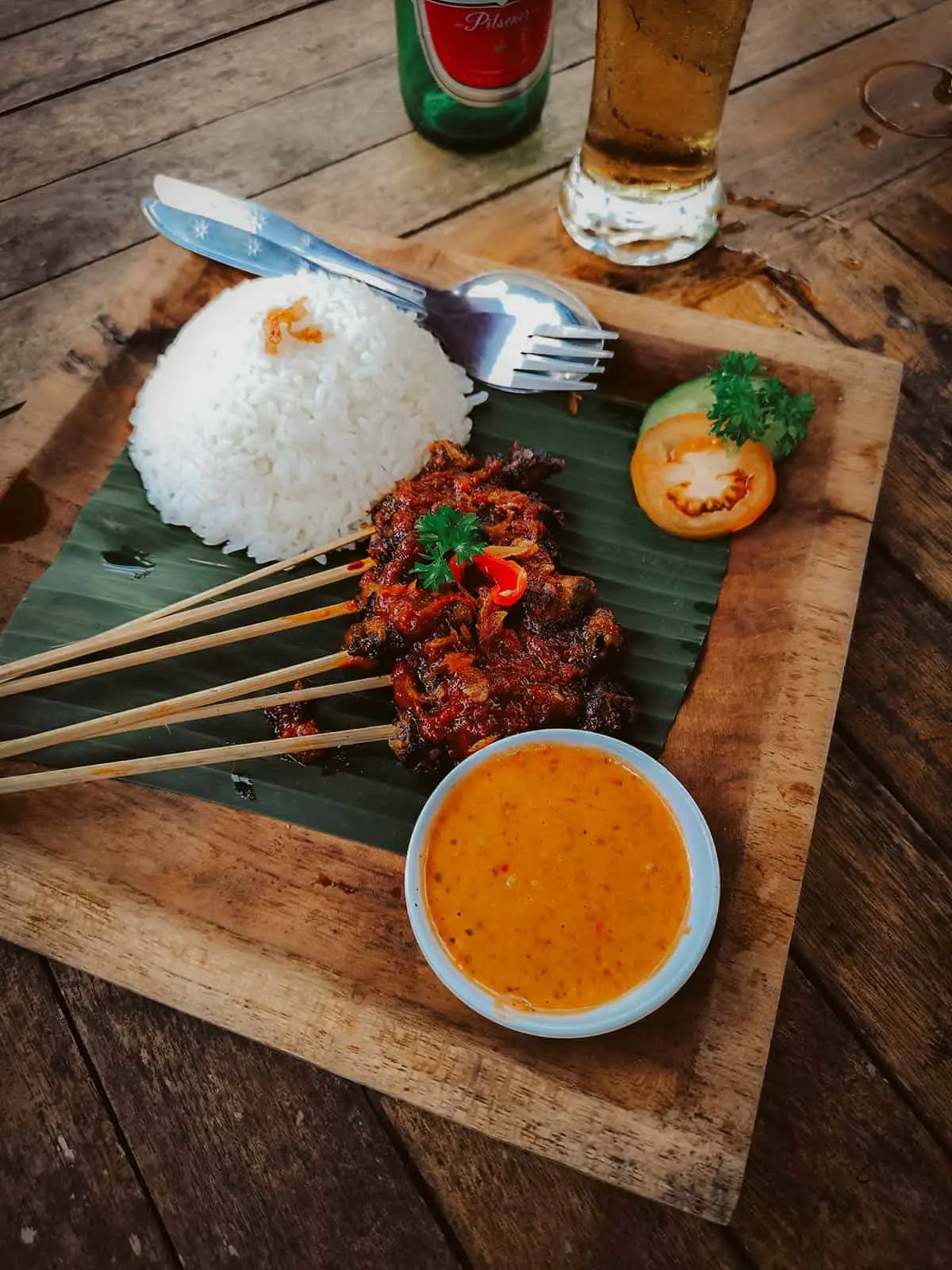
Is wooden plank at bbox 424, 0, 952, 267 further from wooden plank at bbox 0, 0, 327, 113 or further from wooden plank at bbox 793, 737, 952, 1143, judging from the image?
wooden plank at bbox 793, 737, 952, 1143

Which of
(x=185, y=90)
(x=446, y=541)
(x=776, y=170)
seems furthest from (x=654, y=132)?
(x=185, y=90)

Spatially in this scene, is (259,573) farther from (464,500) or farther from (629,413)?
(629,413)

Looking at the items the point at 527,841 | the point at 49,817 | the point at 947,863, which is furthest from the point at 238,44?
the point at 947,863

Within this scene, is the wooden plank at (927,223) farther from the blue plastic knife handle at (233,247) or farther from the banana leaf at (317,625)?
the blue plastic knife handle at (233,247)

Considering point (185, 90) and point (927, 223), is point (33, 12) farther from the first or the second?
point (927, 223)

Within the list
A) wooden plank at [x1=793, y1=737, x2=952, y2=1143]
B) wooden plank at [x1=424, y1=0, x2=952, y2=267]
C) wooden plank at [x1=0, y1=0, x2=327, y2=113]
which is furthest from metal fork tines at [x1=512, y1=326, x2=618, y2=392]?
wooden plank at [x1=0, y1=0, x2=327, y2=113]

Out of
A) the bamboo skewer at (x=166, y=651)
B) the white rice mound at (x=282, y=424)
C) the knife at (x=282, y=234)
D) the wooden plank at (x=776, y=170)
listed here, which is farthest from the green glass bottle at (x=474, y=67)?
the bamboo skewer at (x=166, y=651)
